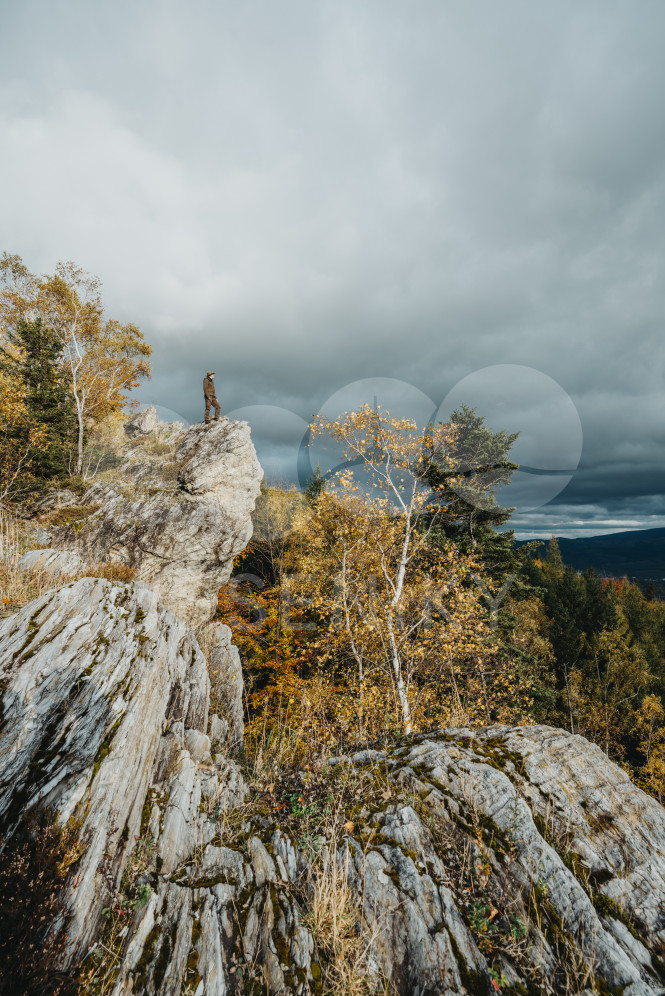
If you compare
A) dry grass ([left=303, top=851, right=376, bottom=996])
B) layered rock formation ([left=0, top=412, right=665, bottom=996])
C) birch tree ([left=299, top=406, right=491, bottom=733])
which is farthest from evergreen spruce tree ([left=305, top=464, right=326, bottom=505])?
dry grass ([left=303, top=851, right=376, bottom=996])

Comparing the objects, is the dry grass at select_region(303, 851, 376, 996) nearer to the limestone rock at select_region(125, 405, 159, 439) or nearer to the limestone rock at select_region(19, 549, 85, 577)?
the limestone rock at select_region(19, 549, 85, 577)

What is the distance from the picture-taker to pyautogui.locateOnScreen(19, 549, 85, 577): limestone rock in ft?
32.2

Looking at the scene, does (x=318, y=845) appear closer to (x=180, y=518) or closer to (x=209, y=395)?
(x=180, y=518)

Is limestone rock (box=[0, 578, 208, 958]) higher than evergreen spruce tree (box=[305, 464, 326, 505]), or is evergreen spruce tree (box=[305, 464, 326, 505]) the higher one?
evergreen spruce tree (box=[305, 464, 326, 505])

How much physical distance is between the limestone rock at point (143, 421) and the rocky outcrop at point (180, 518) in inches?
1463

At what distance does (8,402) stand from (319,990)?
20.2 meters

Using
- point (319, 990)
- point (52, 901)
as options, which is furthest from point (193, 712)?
point (319, 990)

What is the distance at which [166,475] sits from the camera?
1942cm

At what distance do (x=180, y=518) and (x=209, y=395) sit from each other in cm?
739

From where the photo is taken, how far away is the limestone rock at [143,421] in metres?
52.4

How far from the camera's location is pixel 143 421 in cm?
5419

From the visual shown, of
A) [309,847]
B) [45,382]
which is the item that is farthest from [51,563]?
[45,382]

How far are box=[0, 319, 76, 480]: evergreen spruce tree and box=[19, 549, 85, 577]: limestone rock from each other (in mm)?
11749

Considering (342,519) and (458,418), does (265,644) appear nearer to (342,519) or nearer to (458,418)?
(342,519)
